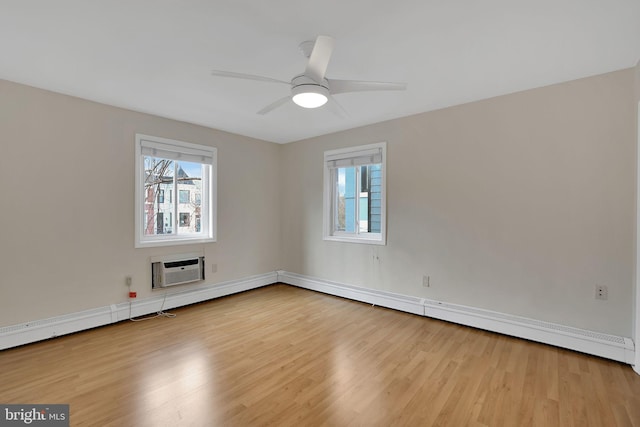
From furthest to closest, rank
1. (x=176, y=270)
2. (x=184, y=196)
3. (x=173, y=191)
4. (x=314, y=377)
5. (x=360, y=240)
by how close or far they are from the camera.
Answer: (x=360, y=240) < (x=184, y=196) < (x=173, y=191) < (x=176, y=270) < (x=314, y=377)

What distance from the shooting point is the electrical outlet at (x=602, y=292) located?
2467 millimetres

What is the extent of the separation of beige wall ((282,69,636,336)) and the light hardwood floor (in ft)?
1.60

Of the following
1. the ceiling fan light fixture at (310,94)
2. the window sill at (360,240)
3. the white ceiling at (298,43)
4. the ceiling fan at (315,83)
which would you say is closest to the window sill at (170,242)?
the white ceiling at (298,43)

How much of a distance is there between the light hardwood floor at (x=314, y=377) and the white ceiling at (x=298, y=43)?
2382 mm

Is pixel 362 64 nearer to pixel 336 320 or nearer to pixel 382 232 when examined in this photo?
pixel 382 232

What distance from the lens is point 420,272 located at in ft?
11.5

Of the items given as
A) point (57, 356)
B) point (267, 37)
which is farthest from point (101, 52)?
point (57, 356)

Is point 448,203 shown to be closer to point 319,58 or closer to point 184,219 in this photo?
point 319,58

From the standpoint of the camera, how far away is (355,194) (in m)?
4.27

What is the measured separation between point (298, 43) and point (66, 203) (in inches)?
108

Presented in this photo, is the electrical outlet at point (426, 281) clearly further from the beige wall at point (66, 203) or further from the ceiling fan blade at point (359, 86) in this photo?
the beige wall at point (66, 203)

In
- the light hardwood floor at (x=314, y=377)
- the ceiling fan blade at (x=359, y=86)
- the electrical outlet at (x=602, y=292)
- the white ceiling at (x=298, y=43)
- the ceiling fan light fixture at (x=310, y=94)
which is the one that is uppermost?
the white ceiling at (x=298, y=43)

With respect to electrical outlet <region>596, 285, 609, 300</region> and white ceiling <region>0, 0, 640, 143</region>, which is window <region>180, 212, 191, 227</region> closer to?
white ceiling <region>0, 0, 640, 143</region>

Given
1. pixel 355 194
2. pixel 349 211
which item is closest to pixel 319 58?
pixel 355 194
